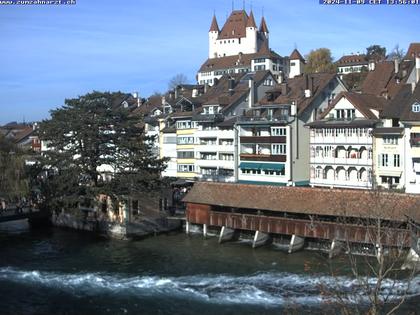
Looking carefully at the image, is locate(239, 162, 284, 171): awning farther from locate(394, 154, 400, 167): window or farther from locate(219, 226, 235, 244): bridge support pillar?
locate(219, 226, 235, 244): bridge support pillar

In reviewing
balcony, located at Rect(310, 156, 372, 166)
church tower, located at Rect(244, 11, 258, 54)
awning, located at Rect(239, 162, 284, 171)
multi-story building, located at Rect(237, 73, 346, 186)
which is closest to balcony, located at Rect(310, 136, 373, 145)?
balcony, located at Rect(310, 156, 372, 166)

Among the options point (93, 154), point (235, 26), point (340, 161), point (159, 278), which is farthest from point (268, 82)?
point (235, 26)

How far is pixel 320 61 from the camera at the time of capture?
11500cm

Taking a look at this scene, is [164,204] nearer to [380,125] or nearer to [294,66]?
[380,125]

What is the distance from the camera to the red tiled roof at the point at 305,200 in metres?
40.1

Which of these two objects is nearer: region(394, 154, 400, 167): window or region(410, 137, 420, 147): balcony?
region(410, 137, 420, 147): balcony

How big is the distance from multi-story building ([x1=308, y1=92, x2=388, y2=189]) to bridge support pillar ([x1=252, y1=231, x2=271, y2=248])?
43.7 ft

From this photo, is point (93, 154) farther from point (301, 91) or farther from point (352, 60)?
point (352, 60)

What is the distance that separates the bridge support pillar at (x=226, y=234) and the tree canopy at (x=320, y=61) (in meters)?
66.7

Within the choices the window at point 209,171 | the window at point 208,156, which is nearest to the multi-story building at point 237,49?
the window at point 208,156

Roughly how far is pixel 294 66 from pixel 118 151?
5961 cm

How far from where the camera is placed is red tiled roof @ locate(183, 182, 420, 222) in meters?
40.1

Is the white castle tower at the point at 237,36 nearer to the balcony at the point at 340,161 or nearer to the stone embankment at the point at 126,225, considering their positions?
the balcony at the point at 340,161

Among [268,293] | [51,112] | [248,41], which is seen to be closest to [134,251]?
[268,293]
